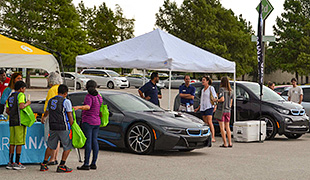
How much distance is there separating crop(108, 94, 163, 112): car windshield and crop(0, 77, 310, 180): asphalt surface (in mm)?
966

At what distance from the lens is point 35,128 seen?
884 centimetres

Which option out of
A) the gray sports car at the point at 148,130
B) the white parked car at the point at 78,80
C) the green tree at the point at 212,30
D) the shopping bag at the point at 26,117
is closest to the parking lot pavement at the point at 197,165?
the gray sports car at the point at 148,130

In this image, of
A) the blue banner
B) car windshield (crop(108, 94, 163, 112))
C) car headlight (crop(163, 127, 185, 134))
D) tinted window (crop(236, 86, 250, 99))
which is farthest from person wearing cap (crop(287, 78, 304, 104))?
the blue banner

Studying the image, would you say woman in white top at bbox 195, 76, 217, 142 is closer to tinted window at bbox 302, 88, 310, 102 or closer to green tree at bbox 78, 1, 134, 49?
tinted window at bbox 302, 88, 310, 102

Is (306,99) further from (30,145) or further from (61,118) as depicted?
(61,118)

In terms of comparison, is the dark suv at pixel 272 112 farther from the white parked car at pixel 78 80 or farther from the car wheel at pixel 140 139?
the white parked car at pixel 78 80

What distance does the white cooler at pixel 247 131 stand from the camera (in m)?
13.8

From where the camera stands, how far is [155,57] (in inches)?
564

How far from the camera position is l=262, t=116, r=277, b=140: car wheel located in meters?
14.5

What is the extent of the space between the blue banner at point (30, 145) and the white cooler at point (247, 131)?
21.6 feet

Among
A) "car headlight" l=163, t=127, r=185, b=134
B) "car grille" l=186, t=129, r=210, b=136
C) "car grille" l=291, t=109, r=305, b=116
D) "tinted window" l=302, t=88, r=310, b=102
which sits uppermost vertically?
"tinted window" l=302, t=88, r=310, b=102

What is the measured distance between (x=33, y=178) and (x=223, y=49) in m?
53.0

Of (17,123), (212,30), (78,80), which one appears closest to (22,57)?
(17,123)

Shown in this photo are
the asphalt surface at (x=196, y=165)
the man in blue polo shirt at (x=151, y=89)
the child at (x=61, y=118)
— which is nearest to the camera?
the child at (x=61, y=118)
